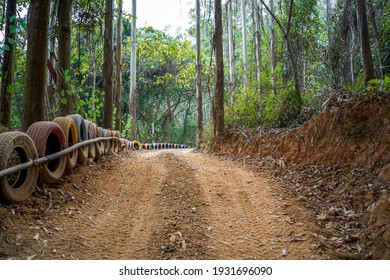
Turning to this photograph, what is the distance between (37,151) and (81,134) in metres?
2.17

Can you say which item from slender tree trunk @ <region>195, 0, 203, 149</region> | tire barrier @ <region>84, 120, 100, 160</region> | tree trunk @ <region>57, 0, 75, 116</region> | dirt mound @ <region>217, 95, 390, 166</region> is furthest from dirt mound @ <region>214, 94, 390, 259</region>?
slender tree trunk @ <region>195, 0, 203, 149</region>

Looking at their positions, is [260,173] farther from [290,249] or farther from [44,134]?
[44,134]

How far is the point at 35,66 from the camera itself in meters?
4.88

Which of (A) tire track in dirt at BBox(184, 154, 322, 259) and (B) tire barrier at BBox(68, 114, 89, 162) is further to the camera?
(B) tire barrier at BBox(68, 114, 89, 162)

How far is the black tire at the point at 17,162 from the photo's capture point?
341 cm

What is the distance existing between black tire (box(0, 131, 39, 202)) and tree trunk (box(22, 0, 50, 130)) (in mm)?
1107

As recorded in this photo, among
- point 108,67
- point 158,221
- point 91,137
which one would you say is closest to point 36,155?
point 158,221

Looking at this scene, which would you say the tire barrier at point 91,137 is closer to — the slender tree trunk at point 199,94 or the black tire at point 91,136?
the black tire at point 91,136

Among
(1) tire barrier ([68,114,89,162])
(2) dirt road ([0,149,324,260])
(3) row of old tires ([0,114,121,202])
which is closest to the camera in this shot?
(2) dirt road ([0,149,324,260])

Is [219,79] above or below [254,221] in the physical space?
above

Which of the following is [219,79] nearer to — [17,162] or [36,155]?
[36,155]

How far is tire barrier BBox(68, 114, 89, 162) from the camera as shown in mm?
6102

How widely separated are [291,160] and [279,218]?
2714 mm

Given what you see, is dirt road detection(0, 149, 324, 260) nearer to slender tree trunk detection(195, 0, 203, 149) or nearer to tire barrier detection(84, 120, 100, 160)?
tire barrier detection(84, 120, 100, 160)
